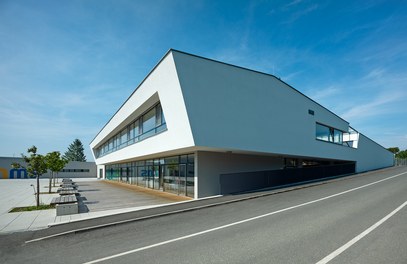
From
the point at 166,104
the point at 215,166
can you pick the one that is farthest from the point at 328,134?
the point at 166,104

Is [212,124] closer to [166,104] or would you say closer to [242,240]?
[166,104]

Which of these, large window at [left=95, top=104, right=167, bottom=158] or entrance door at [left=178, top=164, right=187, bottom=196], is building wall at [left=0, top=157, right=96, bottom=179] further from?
entrance door at [left=178, top=164, right=187, bottom=196]

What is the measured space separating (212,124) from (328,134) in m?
18.5

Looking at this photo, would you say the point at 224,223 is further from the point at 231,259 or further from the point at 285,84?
the point at 285,84

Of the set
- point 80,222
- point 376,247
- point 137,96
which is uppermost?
point 137,96

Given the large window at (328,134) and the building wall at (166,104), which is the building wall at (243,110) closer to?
the building wall at (166,104)

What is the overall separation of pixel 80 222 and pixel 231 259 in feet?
21.6

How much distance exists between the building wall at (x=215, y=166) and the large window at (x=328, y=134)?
9.26 m

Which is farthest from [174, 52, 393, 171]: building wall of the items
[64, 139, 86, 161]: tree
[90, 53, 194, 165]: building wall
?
[64, 139, 86, 161]: tree

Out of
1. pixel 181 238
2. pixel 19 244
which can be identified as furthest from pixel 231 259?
pixel 19 244

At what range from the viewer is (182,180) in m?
16.6

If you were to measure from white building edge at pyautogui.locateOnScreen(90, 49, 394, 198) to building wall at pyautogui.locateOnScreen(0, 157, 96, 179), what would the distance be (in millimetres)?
35975

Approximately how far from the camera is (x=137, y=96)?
18.3 m

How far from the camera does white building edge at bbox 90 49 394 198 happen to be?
42.0 ft
